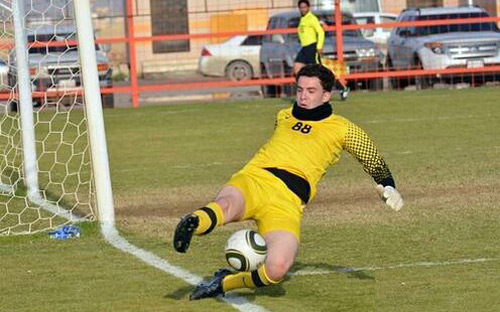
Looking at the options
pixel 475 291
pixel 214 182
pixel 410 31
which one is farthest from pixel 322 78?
pixel 410 31

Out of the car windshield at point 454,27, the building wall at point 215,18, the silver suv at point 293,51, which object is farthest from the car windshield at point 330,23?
the car windshield at point 454,27

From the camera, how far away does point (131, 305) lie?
8.16 meters

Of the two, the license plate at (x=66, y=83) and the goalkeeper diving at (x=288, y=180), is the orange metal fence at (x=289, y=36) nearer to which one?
the license plate at (x=66, y=83)

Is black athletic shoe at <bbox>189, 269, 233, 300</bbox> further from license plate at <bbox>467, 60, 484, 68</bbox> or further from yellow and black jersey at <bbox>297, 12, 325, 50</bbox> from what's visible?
license plate at <bbox>467, 60, 484, 68</bbox>

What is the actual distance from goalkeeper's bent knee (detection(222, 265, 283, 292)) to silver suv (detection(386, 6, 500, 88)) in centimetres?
1977

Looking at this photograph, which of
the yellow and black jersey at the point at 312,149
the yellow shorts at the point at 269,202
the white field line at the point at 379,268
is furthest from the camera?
the white field line at the point at 379,268

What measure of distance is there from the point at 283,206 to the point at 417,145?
9.36 metres

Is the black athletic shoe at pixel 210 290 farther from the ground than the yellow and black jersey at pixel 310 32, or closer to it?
closer to it

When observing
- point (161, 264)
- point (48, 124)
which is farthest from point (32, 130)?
point (48, 124)

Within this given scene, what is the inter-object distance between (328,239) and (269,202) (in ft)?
7.99

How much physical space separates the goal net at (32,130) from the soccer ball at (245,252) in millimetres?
4053

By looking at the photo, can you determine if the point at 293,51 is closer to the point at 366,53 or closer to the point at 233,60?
the point at 366,53

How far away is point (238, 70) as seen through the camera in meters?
34.2

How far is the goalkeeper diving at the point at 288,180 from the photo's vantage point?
7973mm
